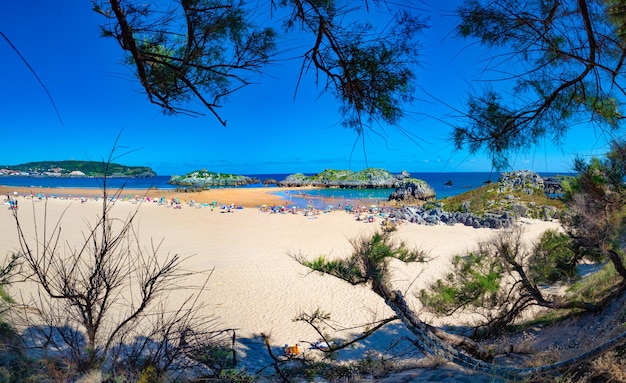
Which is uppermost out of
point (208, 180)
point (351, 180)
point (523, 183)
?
point (208, 180)

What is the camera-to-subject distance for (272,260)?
444 inches

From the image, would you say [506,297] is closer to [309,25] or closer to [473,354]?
[473,354]

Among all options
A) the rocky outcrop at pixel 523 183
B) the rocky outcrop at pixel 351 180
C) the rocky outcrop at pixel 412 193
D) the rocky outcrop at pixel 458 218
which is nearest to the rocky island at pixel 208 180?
the rocky outcrop at pixel 351 180

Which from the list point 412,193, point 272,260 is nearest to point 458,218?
point 272,260

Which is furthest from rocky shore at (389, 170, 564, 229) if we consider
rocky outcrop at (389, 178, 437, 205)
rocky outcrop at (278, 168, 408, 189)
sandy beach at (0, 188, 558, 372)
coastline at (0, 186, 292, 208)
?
rocky outcrop at (278, 168, 408, 189)

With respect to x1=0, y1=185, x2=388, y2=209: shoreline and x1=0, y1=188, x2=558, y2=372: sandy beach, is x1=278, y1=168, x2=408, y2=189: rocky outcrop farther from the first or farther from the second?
x1=0, y1=188, x2=558, y2=372: sandy beach

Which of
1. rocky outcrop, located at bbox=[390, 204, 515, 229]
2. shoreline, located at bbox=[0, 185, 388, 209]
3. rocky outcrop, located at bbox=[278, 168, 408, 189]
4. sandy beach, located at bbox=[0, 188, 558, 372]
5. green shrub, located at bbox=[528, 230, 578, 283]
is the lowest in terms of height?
sandy beach, located at bbox=[0, 188, 558, 372]

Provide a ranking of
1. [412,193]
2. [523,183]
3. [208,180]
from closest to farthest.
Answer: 1. [523,183]
2. [412,193]
3. [208,180]

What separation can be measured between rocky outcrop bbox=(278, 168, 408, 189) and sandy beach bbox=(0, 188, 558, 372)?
32.6 meters

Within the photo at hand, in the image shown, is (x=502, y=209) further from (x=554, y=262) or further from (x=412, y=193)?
(x=412, y=193)

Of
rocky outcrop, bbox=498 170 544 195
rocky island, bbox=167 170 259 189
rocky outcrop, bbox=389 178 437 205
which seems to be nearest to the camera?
rocky outcrop, bbox=498 170 544 195

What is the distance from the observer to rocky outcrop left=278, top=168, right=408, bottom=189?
52.9m

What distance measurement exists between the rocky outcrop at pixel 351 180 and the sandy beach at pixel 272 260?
3262 centimetres

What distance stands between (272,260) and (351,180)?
43765 mm
